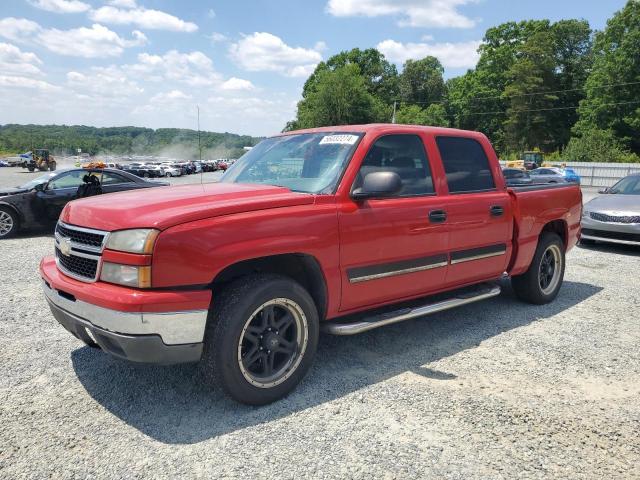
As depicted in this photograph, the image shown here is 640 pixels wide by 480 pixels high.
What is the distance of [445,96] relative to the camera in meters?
91.4

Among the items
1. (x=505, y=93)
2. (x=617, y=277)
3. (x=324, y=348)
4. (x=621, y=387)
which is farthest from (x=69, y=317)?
(x=505, y=93)

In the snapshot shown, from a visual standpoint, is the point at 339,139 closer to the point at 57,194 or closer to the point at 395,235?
the point at 395,235

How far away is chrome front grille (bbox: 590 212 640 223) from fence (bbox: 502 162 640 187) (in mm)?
32937

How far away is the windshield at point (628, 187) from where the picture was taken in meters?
9.81

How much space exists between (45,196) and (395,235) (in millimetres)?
9065

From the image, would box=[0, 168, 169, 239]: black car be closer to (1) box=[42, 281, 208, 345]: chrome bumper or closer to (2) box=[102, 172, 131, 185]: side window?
(2) box=[102, 172, 131, 185]: side window

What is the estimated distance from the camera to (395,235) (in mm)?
3779

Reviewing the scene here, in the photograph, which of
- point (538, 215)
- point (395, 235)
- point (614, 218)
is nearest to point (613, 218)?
point (614, 218)

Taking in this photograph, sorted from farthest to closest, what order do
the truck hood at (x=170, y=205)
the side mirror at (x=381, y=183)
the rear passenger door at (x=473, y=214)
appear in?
the rear passenger door at (x=473, y=214)
the side mirror at (x=381, y=183)
the truck hood at (x=170, y=205)

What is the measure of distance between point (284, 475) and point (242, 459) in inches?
10.6

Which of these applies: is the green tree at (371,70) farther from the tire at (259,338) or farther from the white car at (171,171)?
the tire at (259,338)

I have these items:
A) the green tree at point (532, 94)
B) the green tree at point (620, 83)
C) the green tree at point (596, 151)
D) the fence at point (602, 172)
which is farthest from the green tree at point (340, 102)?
the fence at point (602, 172)

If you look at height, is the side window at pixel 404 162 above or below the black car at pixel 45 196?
above

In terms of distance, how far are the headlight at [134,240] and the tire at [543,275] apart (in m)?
4.20
